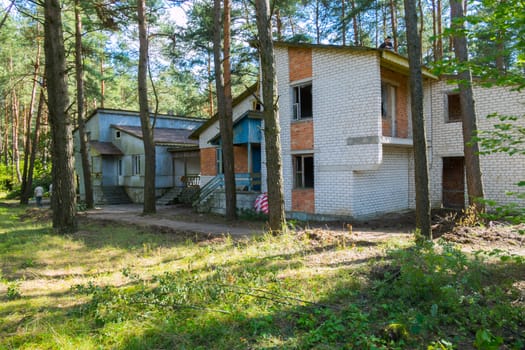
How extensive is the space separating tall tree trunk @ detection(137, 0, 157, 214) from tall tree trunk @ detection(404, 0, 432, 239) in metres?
11.3

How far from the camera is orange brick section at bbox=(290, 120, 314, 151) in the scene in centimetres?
1343

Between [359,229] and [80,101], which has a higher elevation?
[80,101]

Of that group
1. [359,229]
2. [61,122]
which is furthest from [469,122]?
[61,122]

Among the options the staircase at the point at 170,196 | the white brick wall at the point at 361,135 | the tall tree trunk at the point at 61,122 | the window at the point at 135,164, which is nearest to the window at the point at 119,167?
the window at the point at 135,164

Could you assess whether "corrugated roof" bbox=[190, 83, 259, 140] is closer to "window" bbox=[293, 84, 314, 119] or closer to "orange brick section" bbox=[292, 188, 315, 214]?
"window" bbox=[293, 84, 314, 119]

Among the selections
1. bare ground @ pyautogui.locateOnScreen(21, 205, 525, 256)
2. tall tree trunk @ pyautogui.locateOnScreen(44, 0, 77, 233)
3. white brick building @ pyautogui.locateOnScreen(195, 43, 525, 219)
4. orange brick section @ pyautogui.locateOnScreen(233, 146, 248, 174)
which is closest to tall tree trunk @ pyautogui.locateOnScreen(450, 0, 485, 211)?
bare ground @ pyautogui.locateOnScreen(21, 205, 525, 256)

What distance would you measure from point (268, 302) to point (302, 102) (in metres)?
10.8

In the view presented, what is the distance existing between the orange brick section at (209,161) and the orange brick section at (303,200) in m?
6.07

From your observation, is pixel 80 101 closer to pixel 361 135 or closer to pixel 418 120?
Result: pixel 361 135

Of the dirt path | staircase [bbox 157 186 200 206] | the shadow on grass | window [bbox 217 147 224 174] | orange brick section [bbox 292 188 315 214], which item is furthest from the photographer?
staircase [bbox 157 186 200 206]

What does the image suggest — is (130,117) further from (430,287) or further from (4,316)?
(430,287)

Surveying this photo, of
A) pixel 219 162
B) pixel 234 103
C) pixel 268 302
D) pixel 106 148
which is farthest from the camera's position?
pixel 106 148

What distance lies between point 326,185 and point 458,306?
28.7 ft

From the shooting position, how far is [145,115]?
15.6 meters
